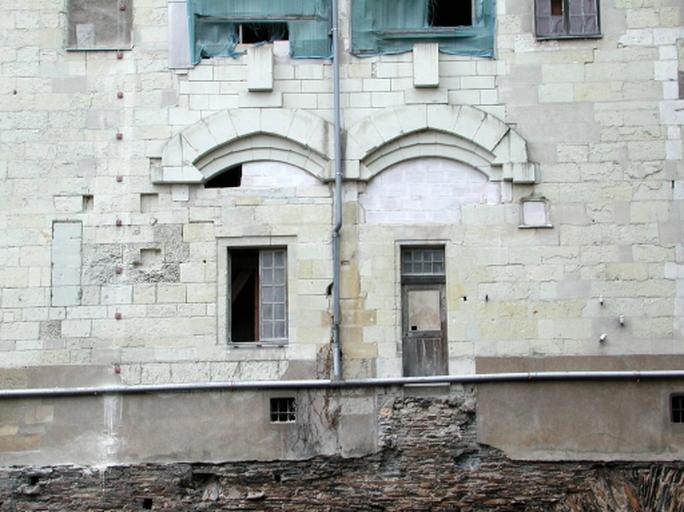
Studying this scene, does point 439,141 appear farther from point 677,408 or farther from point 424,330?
point 677,408

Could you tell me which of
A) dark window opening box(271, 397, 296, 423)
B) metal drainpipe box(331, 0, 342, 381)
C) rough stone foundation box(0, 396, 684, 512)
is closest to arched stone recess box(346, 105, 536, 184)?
metal drainpipe box(331, 0, 342, 381)

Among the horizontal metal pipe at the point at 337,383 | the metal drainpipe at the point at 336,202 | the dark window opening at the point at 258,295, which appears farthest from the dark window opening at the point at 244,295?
the metal drainpipe at the point at 336,202

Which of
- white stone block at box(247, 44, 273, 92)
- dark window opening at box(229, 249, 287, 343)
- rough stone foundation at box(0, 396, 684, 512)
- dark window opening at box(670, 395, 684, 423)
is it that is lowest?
rough stone foundation at box(0, 396, 684, 512)

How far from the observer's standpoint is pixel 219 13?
1655 centimetres

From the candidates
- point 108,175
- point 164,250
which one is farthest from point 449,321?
point 108,175

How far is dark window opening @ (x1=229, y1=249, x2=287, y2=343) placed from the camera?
52.9 ft

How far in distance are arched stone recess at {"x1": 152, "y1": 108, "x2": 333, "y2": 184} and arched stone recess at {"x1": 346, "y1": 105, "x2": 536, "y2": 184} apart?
0.44 metres

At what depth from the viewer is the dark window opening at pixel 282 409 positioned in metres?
15.8

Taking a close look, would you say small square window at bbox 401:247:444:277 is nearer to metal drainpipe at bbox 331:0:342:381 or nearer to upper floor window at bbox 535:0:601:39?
metal drainpipe at bbox 331:0:342:381

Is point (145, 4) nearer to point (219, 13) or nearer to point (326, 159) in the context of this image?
point (219, 13)

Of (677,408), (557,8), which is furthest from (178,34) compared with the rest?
(677,408)

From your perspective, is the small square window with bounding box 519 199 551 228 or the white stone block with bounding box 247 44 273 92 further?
the white stone block with bounding box 247 44 273 92

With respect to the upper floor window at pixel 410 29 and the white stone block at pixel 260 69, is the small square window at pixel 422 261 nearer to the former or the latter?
the upper floor window at pixel 410 29

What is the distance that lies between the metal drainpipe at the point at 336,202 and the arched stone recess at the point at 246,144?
0.16 m
